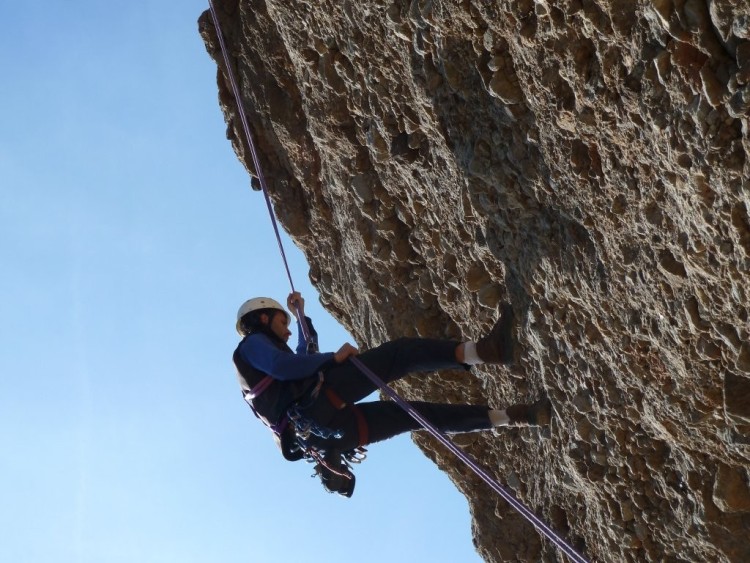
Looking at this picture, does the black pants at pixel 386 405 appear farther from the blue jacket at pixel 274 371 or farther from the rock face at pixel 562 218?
the rock face at pixel 562 218

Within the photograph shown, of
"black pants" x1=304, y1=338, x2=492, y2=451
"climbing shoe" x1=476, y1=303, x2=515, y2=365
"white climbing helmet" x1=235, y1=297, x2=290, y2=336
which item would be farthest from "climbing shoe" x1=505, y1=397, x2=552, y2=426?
"white climbing helmet" x1=235, y1=297, x2=290, y2=336

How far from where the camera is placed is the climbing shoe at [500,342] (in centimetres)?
585

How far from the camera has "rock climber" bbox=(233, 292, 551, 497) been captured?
5.65 m

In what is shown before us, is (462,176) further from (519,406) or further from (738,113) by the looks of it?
(738,113)

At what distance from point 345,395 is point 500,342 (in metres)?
1.05

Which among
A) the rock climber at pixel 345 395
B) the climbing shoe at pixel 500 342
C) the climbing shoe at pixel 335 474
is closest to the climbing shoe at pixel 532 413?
the rock climber at pixel 345 395

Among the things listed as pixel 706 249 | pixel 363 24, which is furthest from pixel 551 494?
pixel 363 24

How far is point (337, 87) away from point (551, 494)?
10.2 feet

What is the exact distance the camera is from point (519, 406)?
607cm

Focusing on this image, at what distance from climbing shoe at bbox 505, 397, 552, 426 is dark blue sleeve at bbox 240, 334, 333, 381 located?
1271 mm

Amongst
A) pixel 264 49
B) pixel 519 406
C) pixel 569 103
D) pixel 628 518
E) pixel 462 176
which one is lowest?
pixel 628 518

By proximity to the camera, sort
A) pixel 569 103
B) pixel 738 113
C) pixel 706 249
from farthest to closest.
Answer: pixel 569 103
pixel 706 249
pixel 738 113

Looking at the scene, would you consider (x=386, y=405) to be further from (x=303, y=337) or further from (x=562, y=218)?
(x=562, y=218)

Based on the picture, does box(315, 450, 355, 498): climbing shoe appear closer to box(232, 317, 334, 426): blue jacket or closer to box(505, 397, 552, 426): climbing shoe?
box(232, 317, 334, 426): blue jacket
